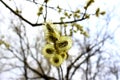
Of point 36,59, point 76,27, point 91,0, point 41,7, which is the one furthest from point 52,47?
point 36,59

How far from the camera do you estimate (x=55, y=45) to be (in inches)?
91.6

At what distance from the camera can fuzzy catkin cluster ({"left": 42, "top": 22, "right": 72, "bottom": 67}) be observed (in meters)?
2.28

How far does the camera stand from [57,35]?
7.50 ft

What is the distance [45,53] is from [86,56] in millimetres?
12405

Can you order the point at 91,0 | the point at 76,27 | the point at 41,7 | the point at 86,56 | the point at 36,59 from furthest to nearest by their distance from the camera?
the point at 36,59
the point at 86,56
the point at 76,27
the point at 41,7
the point at 91,0

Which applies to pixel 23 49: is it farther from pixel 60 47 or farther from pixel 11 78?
pixel 60 47

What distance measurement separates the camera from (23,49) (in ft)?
51.8

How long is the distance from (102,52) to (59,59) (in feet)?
42.8

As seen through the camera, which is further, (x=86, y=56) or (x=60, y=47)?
(x=86, y=56)

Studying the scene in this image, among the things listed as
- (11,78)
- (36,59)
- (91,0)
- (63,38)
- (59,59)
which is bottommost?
(11,78)

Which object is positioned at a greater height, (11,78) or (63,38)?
(63,38)

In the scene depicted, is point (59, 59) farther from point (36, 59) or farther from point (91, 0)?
point (36, 59)

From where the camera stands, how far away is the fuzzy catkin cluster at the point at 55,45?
2.28 m

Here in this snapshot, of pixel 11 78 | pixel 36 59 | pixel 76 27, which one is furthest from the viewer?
pixel 11 78
